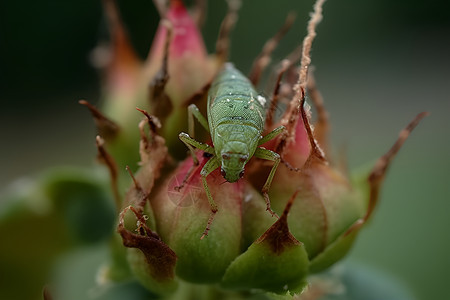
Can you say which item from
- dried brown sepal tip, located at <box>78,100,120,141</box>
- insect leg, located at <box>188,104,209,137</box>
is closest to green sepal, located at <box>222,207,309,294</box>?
insect leg, located at <box>188,104,209,137</box>

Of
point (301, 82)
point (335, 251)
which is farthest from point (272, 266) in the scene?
point (301, 82)

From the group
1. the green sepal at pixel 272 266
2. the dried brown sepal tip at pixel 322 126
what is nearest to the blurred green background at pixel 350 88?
the dried brown sepal tip at pixel 322 126

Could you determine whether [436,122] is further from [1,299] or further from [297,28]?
[1,299]

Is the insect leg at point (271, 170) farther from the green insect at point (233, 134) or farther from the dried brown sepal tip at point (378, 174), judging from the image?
the dried brown sepal tip at point (378, 174)

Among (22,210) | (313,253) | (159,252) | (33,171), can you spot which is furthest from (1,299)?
(33,171)

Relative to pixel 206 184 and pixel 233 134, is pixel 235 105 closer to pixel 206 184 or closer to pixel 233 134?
pixel 233 134

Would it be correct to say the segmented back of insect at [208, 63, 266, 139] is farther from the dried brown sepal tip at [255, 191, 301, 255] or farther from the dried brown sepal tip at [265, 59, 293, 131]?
the dried brown sepal tip at [255, 191, 301, 255]
